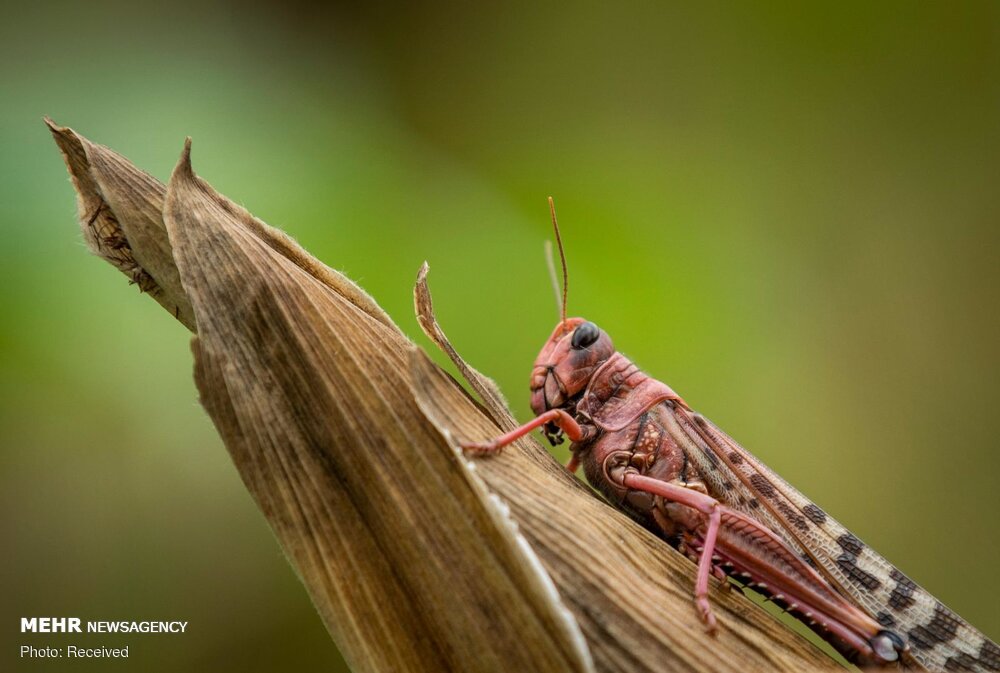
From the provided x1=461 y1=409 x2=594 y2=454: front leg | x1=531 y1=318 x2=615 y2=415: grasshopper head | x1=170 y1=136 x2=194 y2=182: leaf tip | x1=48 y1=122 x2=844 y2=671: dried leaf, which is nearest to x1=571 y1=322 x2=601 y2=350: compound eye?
x1=531 y1=318 x2=615 y2=415: grasshopper head

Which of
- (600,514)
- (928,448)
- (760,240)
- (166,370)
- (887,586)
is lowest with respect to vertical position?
(166,370)

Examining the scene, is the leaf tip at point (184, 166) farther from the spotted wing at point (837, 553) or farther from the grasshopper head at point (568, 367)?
the spotted wing at point (837, 553)

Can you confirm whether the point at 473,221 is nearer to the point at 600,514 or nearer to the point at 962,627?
the point at 600,514

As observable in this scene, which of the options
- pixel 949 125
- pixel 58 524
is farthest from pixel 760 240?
pixel 58 524

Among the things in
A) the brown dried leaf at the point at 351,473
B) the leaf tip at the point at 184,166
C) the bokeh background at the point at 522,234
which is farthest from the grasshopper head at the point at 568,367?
the leaf tip at the point at 184,166

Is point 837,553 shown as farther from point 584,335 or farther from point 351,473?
point 351,473

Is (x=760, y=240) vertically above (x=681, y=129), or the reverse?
(x=681, y=129)

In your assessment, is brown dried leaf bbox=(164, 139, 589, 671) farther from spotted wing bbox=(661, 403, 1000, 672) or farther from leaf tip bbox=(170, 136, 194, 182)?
spotted wing bbox=(661, 403, 1000, 672)

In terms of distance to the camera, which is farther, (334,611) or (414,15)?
(414,15)

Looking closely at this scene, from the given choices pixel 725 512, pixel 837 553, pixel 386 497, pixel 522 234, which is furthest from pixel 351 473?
pixel 522 234
